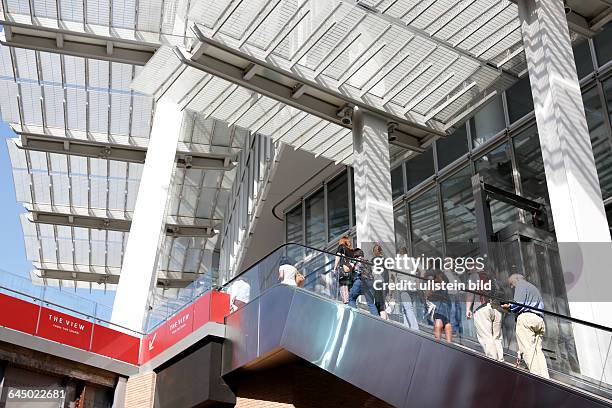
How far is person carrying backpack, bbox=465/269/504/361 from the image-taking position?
8867 mm

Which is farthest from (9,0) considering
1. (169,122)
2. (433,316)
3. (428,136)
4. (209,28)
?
(433,316)

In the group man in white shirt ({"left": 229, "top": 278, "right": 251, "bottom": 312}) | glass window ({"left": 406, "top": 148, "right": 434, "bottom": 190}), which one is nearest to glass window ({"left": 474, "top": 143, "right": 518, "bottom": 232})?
glass window ({"left": 406, "top": 148, "right": 434, "bottom": 190})

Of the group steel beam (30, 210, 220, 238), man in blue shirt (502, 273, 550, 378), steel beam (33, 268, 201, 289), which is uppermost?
steel beam (30, 210, 220, 238)

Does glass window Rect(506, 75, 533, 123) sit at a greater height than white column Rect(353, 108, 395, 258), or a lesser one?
greater

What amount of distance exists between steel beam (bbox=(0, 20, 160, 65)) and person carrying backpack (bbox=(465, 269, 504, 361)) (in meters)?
16.8

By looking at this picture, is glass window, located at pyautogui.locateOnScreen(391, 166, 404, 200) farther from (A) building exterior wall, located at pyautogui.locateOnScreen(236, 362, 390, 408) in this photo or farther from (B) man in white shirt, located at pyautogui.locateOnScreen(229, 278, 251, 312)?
(A) building exterior wall, located at pyautogui.locateOnScreen(236, 362, 390, 408)

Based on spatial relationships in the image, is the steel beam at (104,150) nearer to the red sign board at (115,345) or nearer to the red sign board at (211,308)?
the red sign board at (115,345)

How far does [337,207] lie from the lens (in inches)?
1028

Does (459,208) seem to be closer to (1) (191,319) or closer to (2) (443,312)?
(1) (191,319)

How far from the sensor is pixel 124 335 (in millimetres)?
17859

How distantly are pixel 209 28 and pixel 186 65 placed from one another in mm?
1957

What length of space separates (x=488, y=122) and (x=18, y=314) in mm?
12304

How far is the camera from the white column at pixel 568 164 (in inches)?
448

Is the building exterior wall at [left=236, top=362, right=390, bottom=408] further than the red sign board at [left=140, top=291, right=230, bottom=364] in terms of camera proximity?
No
